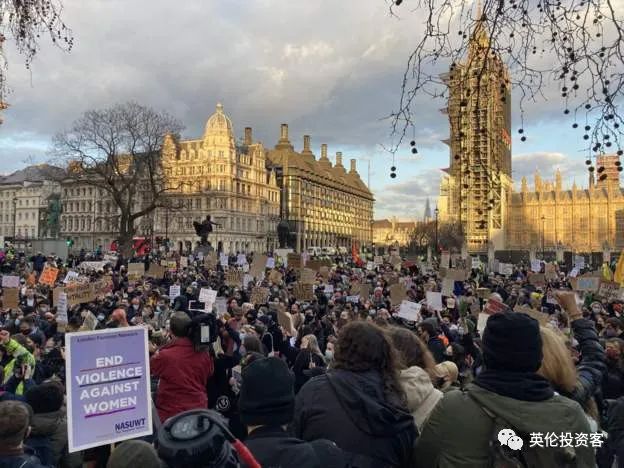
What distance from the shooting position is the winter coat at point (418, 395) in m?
2.98

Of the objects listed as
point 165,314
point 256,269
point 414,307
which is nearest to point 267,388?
point 414,307

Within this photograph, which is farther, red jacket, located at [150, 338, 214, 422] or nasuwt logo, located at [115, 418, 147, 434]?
red jacket, located at [150, 338, 214, 422]

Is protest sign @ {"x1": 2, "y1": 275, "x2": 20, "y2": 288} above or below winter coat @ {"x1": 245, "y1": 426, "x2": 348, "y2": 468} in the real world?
above

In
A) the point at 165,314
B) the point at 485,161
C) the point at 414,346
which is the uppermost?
the point at 485,161

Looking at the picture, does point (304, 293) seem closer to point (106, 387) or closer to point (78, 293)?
point (78, 293)

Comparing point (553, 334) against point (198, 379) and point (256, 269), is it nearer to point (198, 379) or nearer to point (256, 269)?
point (198, 379)

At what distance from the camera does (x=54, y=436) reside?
370cm

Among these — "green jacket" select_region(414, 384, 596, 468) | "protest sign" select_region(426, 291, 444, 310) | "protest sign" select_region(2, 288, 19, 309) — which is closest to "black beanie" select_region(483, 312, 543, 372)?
"green jacket" select_region(414, 384, 596, 468)

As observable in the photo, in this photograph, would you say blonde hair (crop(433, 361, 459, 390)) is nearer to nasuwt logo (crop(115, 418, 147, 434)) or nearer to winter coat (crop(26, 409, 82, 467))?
nasuwt logo (crop(115, 418, 147, 434))

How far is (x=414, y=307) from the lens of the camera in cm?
1043

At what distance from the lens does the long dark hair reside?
2.81 meters

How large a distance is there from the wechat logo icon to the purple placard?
2000mm

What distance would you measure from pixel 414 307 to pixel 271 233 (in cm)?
8861

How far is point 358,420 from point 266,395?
478 millimetres
